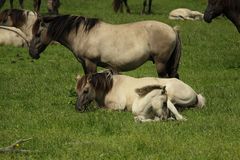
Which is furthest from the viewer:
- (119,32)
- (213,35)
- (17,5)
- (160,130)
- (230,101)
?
(17,5)

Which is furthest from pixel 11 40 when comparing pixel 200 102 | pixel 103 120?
pixel 103 120

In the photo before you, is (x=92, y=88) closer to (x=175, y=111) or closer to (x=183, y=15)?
(x=175, y=111)

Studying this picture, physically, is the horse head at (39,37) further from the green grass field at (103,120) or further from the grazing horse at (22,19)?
the grazing horse at (22,19)

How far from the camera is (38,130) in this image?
996 centimetres

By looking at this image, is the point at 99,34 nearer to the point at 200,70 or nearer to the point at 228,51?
the point at 200,70

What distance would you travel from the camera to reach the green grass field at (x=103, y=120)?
8.45 m

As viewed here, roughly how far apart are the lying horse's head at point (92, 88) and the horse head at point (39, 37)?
7.42 feet

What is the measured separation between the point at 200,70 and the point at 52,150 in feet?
32.3

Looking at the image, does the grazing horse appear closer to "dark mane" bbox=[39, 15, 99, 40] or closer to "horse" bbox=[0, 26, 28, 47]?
"horse" bbox=[0, 26, 28, 47]

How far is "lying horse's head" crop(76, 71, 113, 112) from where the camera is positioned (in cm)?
1154

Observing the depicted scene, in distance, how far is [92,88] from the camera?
11.6 metres

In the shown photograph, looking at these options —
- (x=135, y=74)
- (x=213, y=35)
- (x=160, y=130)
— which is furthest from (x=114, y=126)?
(x=213, y=35)

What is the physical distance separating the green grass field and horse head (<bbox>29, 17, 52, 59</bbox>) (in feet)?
3.12

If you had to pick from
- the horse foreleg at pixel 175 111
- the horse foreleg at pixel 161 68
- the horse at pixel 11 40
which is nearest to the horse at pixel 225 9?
the horse foreleg at pixel 161 68
